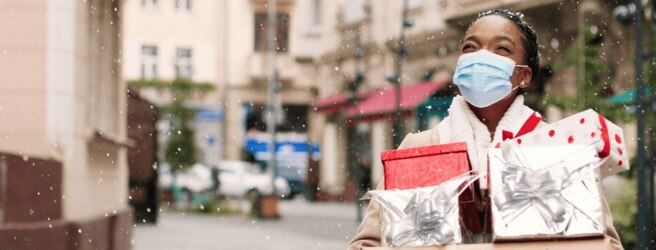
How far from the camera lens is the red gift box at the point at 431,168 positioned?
2232mm

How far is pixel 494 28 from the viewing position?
245 centimetres

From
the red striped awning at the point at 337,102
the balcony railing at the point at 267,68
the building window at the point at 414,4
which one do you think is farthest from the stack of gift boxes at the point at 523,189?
the balcony railing at the point at 267,68

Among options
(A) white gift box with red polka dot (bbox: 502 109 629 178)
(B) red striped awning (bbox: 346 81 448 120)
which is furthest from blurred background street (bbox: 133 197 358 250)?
(A) white gift box with red polka dot (bbox: 502 109 629 178)

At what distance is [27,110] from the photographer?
8.77 meters

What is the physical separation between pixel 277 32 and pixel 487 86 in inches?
1540

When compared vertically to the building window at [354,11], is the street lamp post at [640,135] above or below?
below

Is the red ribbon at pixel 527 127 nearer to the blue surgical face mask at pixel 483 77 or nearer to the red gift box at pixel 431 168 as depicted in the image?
the blue surgical face mask at pixel 483 77

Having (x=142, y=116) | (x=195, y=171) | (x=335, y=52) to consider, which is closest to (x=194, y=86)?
(x=195, y=171)

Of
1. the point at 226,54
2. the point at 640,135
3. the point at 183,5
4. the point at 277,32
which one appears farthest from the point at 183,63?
the point at 640,135

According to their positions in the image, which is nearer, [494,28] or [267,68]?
[494,28]

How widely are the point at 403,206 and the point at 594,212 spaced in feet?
1.11

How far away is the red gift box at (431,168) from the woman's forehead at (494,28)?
30 cm

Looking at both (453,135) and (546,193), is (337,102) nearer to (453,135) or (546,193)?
(453,135)

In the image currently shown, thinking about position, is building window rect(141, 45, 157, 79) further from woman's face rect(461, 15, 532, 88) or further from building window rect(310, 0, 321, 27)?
woman's face rect(461, 15, 532, 88)
